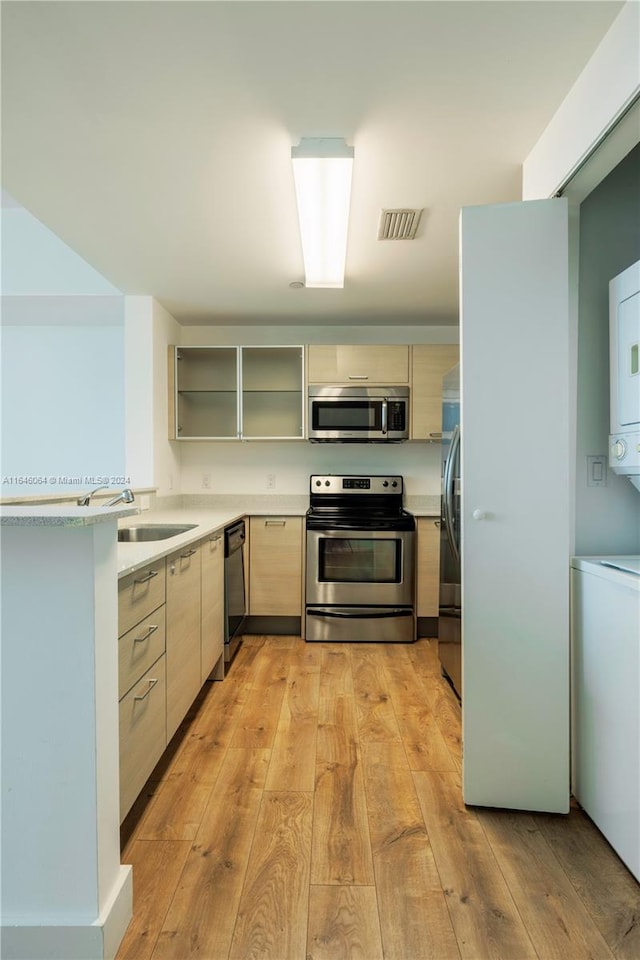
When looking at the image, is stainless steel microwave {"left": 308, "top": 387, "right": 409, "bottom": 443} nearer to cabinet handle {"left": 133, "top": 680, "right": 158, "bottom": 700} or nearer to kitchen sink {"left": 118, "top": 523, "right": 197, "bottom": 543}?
kitchen sink {"left": 118, "top": 523, "right": 197, "bottom": 543}

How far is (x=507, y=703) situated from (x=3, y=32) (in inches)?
100

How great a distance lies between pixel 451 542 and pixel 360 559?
3.12 feet

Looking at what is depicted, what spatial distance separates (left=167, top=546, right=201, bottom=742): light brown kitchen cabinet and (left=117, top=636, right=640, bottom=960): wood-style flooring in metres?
0.22

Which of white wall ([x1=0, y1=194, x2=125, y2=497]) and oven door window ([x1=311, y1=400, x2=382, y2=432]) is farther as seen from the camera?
white wall ([x1=0, y1=194, x2=125, y2=497])

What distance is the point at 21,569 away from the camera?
105 centimetres

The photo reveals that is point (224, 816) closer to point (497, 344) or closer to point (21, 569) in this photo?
point (21, 569)

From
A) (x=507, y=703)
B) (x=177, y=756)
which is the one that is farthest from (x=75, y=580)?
(x=507, y=703)

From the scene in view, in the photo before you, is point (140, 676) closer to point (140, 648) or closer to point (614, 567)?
point (140, 648)

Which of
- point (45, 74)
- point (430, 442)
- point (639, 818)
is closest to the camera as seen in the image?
point (639, 818)

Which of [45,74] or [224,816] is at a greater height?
[45,74]

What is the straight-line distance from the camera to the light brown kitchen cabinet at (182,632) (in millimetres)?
1787

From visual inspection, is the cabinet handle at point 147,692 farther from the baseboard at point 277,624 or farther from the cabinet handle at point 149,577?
the baseboard at point 277,624

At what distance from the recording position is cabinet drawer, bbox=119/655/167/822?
4.46ft

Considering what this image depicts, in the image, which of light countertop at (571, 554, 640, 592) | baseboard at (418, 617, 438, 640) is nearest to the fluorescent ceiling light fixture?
light countertop at (571, 554, 640, 592)
